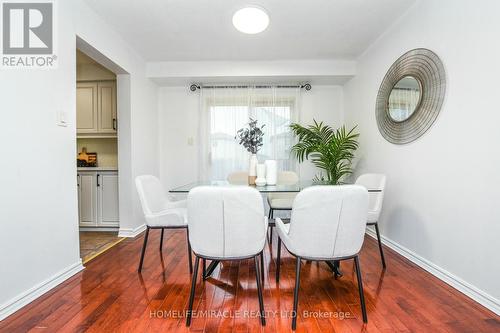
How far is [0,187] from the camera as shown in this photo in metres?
1.49

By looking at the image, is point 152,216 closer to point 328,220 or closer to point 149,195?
point 149,195

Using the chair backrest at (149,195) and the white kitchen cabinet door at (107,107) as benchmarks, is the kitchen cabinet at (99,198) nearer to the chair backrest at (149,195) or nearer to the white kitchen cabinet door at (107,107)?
the white kitchen cabinet door at (107,107)

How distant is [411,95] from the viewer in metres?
2.31

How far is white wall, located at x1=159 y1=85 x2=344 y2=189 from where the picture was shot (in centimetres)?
407

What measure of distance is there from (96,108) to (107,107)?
166 mm

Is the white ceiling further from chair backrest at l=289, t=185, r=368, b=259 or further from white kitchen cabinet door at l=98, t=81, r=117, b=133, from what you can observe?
chair backrest at l=289, t=185, r=368, b=259

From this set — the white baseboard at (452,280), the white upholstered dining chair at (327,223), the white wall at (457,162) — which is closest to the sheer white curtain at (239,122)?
the white wall at (457,162)

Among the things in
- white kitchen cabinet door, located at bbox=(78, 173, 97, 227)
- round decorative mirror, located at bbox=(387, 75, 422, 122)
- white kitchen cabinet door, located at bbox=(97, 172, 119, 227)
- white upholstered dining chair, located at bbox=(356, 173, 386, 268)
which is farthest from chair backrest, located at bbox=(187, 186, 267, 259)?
white kitchen cabinet door, located at bbox=(78, 173, 97, 227)

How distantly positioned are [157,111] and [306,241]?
3.48 m

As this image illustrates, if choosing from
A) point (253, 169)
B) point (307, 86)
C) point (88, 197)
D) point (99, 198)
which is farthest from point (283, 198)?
point (88, 197)

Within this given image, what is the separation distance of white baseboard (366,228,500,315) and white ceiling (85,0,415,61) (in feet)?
7.85

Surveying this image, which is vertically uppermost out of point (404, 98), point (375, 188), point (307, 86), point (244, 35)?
point (244, 35)

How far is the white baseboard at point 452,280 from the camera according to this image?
61.7 inches

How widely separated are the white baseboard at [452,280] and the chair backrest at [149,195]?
248cm
